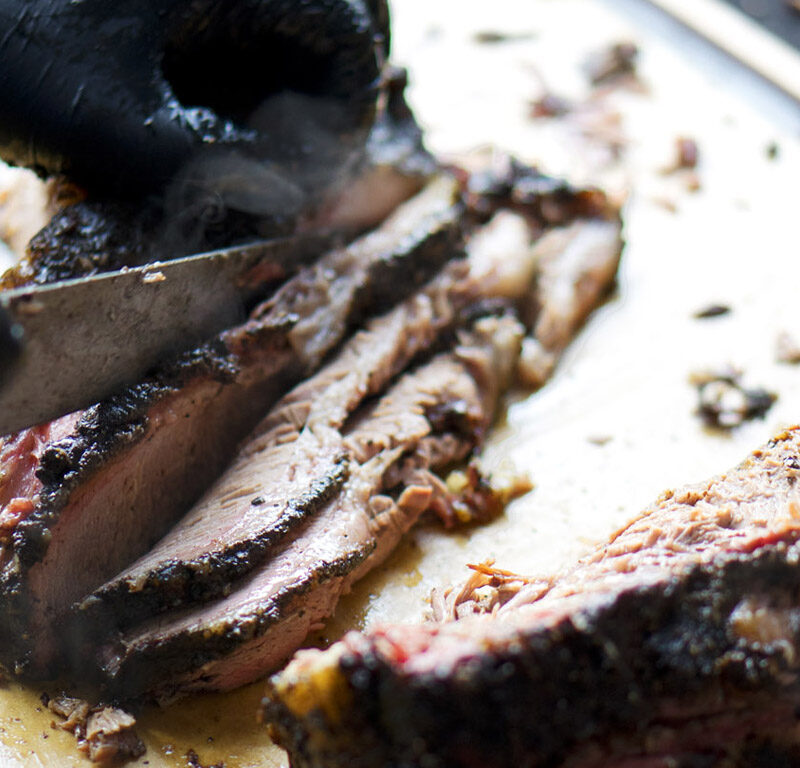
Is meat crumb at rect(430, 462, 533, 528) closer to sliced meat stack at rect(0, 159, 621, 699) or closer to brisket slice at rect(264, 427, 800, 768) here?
sliced meat stack at rect(0, 159, 621, 699)

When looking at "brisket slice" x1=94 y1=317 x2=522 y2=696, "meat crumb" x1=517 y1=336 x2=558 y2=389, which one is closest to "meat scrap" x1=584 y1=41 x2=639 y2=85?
"meat crumb" x1=517 y1=336 x2=558 y2=389

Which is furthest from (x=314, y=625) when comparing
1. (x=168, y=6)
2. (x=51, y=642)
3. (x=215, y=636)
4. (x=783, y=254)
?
(x=783, y=254)

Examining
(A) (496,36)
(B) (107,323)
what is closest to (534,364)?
(B) (107,323)

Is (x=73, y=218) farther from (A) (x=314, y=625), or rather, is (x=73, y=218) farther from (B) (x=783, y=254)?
(B) (x=783, y=254)

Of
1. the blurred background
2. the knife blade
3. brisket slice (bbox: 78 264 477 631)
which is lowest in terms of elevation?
the blurred background

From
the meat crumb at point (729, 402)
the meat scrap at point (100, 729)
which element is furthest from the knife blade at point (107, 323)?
the meat crumb at point (729, 402)

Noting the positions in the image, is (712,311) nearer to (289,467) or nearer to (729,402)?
(729,402)

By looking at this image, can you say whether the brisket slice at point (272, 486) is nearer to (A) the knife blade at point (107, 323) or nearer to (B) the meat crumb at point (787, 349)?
(A) the knife blade at point (107, 323)
